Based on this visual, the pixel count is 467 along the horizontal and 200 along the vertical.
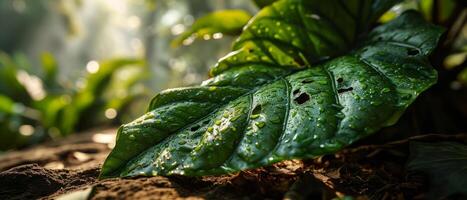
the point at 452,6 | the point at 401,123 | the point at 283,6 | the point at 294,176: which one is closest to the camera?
the point at 294,176

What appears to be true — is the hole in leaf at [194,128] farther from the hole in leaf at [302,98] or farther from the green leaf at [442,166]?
the green leaf at [442,166]

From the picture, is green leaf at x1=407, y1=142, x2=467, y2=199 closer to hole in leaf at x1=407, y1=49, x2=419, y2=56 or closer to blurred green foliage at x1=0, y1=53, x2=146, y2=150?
hole in leaf at x1=407, y1=49, x2=419, y2=56

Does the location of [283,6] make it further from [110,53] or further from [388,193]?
[110,53]

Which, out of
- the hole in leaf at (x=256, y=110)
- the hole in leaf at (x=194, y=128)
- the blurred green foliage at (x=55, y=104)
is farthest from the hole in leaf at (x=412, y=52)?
the blurred green foliage at (x=55, y=104)

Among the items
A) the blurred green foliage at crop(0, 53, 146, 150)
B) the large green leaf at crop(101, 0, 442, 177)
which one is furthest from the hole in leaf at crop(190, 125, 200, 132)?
the blurred green foliage at crop(0, 53, 146, 150)

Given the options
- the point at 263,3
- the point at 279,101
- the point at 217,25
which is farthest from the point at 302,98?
the point at 217,25

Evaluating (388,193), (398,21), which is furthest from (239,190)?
(398,21)

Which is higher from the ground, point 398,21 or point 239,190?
point 398,21
